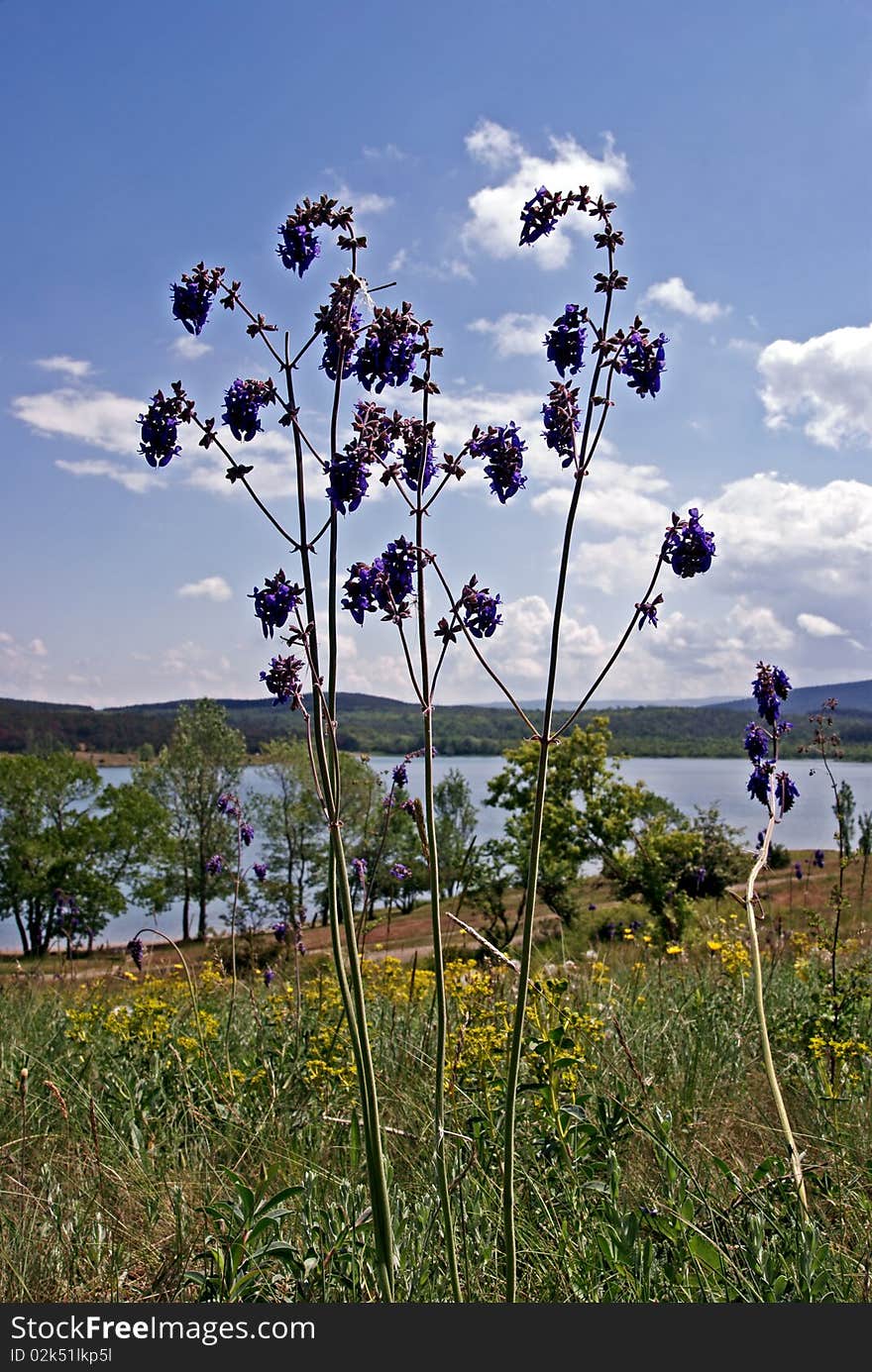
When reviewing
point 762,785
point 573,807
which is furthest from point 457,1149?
point 573,807

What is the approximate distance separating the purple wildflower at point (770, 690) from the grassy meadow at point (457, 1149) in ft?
3.92

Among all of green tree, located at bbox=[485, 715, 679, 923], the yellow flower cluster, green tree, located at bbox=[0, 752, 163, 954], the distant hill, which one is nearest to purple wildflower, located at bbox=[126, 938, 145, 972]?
the yellow flower cluster

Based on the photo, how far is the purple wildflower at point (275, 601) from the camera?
2.00 m

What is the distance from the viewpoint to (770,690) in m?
3.02

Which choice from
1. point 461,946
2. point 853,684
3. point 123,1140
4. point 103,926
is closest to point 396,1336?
point 123,1140

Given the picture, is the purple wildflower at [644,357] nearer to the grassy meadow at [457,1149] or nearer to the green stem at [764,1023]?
the green stem at [764,1023]

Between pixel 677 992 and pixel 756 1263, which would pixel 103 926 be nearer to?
pixel 677 992

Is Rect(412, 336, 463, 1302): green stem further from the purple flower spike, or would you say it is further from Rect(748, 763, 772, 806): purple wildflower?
Rect(748, 763, 772, 806): purple wildflower

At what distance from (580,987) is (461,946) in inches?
163

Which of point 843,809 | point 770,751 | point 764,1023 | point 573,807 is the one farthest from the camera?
point 573,807

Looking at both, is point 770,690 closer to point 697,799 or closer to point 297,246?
point 297,246

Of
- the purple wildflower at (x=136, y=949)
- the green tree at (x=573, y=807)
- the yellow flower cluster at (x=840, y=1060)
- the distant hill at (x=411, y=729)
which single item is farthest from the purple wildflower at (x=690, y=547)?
the distant hill at (x=411, y=729)

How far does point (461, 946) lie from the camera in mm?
9359

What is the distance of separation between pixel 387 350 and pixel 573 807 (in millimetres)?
15278
